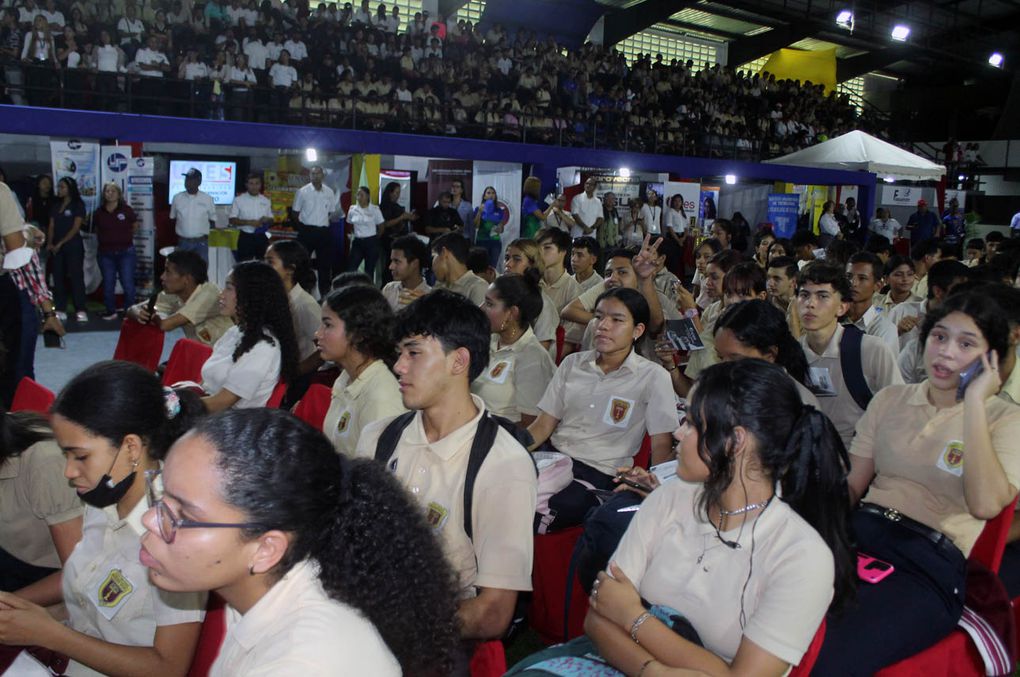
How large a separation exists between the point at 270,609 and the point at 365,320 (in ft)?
6.54

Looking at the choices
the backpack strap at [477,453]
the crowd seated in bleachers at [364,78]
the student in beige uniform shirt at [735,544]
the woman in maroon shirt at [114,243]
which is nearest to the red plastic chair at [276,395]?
the backpack strap at [477,453]

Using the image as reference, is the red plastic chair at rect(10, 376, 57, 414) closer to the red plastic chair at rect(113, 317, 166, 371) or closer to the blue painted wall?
the red plastic chair at rect(113, 317, 166, 371)

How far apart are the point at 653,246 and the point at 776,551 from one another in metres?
3.36

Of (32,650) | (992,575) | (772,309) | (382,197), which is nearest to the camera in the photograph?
A: (32,650)

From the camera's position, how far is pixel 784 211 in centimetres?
1689

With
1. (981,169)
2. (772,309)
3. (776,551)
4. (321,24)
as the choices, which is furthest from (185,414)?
(981,169)

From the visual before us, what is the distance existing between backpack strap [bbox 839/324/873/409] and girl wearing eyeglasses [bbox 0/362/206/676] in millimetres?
2616

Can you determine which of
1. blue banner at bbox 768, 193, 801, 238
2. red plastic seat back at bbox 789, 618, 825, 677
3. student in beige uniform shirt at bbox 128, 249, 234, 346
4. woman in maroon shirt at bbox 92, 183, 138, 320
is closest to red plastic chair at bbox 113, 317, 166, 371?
student in beige uniform shirt at bbox 128, 249, 234, 346

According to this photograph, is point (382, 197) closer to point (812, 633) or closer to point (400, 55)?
point (400, 55)

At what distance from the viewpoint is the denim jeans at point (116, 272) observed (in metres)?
9.48

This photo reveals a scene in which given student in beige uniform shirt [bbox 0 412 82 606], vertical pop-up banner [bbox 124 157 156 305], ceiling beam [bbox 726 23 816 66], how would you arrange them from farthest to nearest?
ceiling beam [bbox 726 23 816 66] → vertical pop-up banner [bbox 124 157 156 305] → student in beige uniform shirt [bbox 0 412 82 606]

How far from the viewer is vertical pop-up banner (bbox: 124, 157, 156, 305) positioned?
9.91 m

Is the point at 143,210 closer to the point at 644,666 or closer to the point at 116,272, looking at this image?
the point at 116,272

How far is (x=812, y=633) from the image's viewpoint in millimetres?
1754
